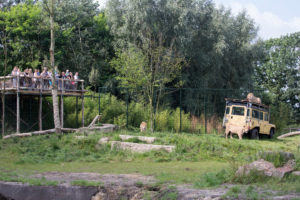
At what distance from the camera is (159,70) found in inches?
1013

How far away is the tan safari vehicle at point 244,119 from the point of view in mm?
21578

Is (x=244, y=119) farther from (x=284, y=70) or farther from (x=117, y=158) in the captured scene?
(x=284, y=70)

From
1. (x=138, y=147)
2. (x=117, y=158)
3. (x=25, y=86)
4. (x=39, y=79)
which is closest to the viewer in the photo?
(x=117, y=158)

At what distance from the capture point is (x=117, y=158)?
15.2m

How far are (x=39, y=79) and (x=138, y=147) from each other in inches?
→ 412

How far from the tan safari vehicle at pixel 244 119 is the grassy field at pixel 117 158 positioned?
537 centimetres

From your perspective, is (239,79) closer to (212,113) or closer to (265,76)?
(212,113)

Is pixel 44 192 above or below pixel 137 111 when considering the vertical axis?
below

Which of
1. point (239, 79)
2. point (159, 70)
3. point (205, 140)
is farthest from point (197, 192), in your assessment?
point (239, 79)

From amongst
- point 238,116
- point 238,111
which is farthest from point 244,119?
point 238,111

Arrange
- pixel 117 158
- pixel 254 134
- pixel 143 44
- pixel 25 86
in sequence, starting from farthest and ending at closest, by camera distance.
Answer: pixel 143 44, pixel 25 86, pixel 254 134, pixel 117 158

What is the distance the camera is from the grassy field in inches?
469

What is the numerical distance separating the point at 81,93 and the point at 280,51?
3953 centimetres

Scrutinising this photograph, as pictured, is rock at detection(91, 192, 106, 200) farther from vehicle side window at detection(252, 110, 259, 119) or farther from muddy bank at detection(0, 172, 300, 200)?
vehicle side window at detection(252, 110, 259, 119)
